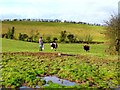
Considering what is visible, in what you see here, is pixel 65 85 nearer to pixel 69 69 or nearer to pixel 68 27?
pixel 69 69

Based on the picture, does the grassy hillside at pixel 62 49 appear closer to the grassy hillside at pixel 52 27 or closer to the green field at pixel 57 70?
the green field at pixel 57 70

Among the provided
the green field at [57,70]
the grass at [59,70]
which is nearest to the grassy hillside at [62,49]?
the green field at [57,70]

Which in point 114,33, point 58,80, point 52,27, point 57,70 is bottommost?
point 58,80

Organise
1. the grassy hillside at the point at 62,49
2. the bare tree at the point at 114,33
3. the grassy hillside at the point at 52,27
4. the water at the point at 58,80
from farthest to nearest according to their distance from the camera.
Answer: the grassy hillside at the point at 52,27
the grassy hillside at the point at 62,49
the bare tree at the point at 114,33
the water at the point at 58,80

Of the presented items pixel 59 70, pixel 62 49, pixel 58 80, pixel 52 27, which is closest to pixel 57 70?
pixel 59 70

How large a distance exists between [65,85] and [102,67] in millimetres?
7084

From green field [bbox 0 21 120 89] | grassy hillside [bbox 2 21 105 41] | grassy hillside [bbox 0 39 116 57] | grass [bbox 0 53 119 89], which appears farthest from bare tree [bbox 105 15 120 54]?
grassy hillside [bbox 2 21 105 41]

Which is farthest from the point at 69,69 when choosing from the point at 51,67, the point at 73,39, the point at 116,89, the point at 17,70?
the point at 73,39

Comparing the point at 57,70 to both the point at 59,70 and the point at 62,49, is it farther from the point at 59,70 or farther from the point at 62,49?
the point at 62,49

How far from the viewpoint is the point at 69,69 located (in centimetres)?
2525

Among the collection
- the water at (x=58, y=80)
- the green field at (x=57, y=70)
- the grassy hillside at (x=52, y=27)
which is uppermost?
the grassy hillside at (x=52, y=27)

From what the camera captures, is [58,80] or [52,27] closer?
[58,80]

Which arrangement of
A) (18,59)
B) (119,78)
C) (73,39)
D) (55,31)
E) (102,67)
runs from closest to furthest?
1. (119,78)
2. (102,67)
3. (18,59)
4. (73,39)
5. (55,31)

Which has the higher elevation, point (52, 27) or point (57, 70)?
point (52, 27)
